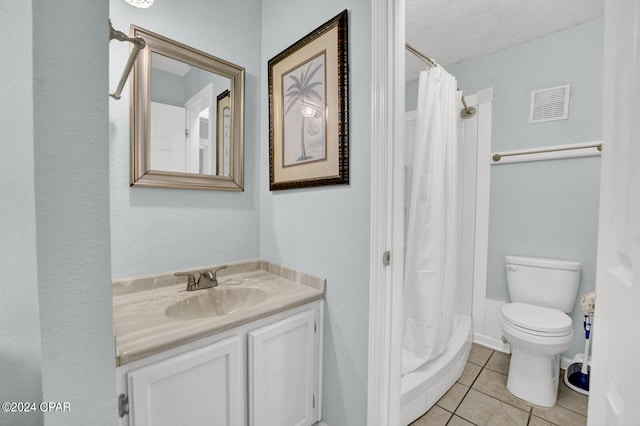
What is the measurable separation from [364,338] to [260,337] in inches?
17.6

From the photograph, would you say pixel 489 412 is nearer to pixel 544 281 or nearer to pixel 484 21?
pixel 544 281

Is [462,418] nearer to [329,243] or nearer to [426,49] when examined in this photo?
[329,243]

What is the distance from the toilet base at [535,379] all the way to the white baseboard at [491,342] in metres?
0.41

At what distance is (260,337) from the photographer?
100cm

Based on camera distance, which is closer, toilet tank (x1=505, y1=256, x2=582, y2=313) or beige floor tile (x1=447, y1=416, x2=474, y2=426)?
beige floor tile (x1=447, y1=416, x2=474, y2=426)

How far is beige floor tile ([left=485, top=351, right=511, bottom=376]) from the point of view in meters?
1.83

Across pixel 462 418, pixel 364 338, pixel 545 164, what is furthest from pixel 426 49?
pixel 462 418

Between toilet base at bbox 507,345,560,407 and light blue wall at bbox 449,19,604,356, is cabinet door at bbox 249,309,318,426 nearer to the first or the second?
toilet base at bbox 507,345,560,407

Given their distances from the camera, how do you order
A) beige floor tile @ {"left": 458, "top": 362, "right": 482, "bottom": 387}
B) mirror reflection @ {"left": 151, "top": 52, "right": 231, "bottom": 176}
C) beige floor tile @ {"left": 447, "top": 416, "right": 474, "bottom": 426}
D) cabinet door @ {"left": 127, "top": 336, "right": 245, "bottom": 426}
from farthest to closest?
beige floor tile @ {"left": 458, "top": 362, "right": 482, "bottom": 387}, beige floor tile @ {"left": 447, "top": 416, "right": 474, "bottom": 426}, mirror reflection @ {"left": 151, "top": 52, "right": 231, "bottom": 176}, cabinet door @ {"left": 127, "top": 336, "right": 245, "bottom": 426}

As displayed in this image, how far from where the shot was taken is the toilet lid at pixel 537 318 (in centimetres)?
148

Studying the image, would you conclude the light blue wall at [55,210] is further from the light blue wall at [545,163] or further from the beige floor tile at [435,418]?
the light blue wall at [545,163]

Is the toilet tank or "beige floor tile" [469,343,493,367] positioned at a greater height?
the toilet tank

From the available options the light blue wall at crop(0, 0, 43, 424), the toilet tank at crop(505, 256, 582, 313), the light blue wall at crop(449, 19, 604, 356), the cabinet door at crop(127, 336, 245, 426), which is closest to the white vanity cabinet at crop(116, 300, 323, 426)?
the cabinet door at crop(127, 336, 245, 426)

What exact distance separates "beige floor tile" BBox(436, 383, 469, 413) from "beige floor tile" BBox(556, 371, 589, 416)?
1.72 feet
